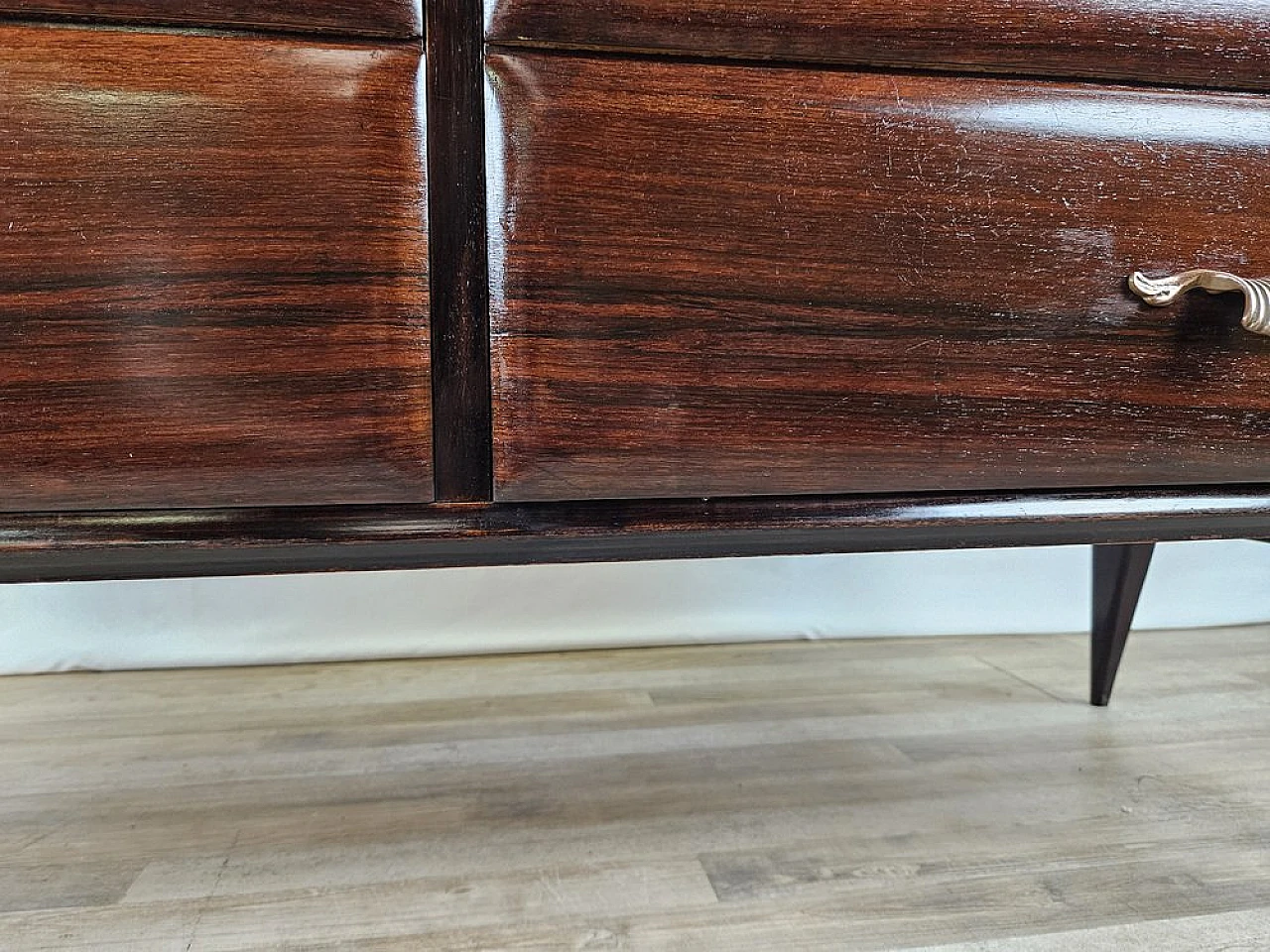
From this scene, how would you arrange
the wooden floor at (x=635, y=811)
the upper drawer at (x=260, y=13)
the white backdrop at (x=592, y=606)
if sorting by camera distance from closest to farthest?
the upper drawer at (x=260, y=13) < the wooden floor at (x=635, y=811) < the white backdrop at (x=592, y=606)

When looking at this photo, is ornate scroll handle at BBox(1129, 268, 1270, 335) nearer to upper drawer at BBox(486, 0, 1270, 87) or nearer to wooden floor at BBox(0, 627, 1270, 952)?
upper drawer at BBox(486, 0, 1270, 87)

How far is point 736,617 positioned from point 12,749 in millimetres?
705

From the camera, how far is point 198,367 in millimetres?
321

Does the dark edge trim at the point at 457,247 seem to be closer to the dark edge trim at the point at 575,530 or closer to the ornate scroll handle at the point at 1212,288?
the dark edge trim at the point at 575,530

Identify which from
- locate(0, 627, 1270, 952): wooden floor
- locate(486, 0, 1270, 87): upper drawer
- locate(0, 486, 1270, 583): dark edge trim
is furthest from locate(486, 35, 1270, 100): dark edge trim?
locate(0, 627, 1270, 952): wooden floor

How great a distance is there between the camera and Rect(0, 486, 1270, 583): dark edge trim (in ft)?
1.09

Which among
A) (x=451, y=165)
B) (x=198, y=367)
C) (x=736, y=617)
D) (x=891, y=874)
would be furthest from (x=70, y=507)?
(x=736, y=617)

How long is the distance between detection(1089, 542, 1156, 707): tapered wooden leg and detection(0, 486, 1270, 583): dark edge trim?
1.30ft

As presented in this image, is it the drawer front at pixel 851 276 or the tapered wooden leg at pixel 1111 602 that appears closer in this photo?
the drawer front at pixel 851 276

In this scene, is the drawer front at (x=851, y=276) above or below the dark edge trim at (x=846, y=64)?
below

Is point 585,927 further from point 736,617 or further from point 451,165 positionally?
point 736,617

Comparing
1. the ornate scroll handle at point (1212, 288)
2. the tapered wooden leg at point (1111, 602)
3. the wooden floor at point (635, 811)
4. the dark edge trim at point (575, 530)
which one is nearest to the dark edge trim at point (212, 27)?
the dark edge trim at point (575, 530)

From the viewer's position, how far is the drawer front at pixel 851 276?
33 cm

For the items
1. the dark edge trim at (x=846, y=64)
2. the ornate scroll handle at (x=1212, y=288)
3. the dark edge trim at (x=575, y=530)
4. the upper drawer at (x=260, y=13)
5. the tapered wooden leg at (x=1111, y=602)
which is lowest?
the tapered wooden leg at (x=1111, y=602)
